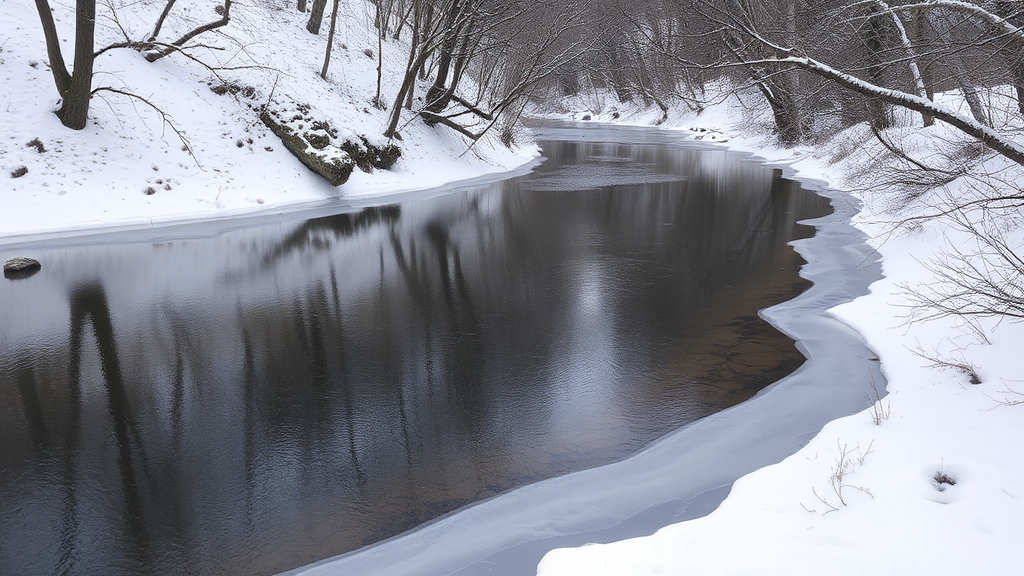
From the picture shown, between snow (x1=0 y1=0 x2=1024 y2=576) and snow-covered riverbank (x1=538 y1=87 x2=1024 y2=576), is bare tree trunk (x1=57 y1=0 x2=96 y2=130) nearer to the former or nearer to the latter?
snow (x1=0 y1=0 x2=1024 y2=576)

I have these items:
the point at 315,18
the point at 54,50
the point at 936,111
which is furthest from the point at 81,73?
the point at 936,111

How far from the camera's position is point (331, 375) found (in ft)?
25.2

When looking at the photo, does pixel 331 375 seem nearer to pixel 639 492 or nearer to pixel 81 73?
pixel 639 492

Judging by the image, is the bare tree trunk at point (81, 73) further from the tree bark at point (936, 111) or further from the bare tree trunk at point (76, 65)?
the tree bark at point (936, 111)

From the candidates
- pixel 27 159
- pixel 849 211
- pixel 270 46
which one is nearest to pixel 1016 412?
pixel 849 211

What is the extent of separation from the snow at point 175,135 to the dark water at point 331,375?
83.9 inches

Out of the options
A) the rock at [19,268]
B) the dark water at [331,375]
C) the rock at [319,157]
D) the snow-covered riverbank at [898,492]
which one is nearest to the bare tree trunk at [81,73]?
the dark water at [331,375]

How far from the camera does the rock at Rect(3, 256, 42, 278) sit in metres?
11.9

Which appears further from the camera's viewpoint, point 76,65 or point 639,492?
point 76,65

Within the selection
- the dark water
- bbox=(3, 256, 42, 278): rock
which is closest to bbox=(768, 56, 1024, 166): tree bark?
the dark water

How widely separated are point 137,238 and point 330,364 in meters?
8.89

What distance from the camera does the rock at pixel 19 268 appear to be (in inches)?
468

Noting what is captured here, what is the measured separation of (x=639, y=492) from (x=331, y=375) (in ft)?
12.3

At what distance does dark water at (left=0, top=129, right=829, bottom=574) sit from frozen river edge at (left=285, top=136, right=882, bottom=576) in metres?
0.21
